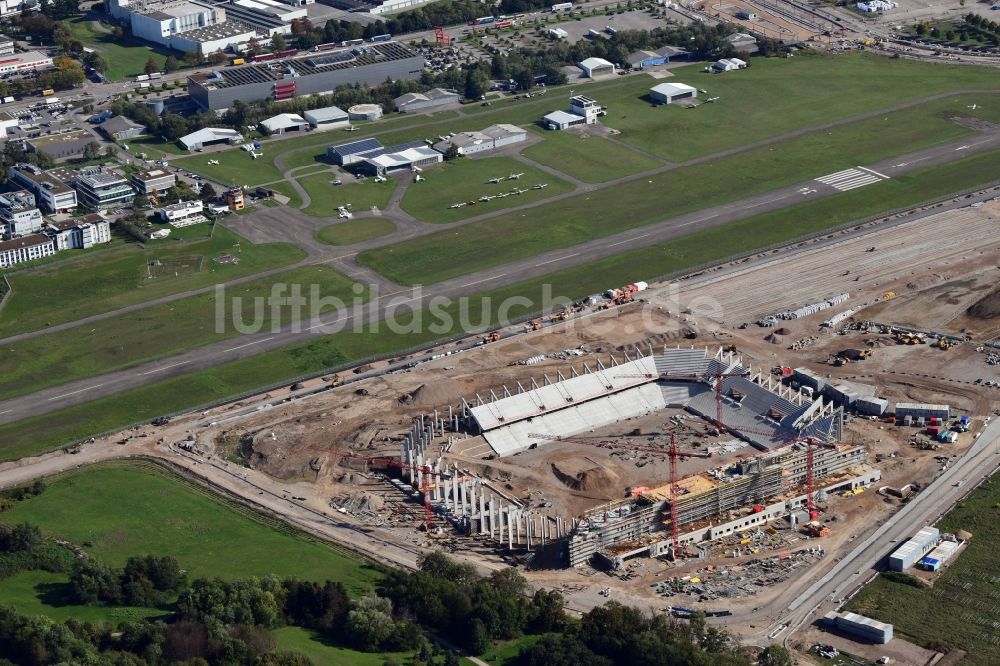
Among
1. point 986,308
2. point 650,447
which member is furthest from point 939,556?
point 986,308

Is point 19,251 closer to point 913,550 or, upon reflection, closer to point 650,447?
point 650,447

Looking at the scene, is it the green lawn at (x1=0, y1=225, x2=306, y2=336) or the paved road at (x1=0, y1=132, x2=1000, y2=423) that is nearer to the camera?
the paved road at (x1=0, y1=132, x2=1000, y2=423)

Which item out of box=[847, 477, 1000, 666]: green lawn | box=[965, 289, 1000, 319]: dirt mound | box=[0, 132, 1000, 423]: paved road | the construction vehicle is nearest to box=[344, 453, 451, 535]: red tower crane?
box=[0, 132, 1000, 423]: paved road

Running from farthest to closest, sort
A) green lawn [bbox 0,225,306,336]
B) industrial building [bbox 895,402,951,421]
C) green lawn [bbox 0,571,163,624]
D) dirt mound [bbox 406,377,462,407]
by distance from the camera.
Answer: green lawn [bbox 0,225,306,336] < dirt mound [bbox 406,377,462,407] < industrial building [bbox 895,402,951,421] < green lawn [bbox 0,571,163,624]

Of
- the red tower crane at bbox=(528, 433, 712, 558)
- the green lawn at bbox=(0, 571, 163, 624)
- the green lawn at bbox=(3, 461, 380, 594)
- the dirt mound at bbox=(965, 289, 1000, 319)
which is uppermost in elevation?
the dirt mound at bbox=(965, 289, 1000, 319)

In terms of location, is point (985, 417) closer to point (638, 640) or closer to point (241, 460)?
point (638, 640)

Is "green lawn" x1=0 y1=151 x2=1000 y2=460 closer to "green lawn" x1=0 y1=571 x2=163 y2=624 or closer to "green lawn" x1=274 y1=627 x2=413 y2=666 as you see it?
"green lawn" x1=0 y1=571 x2=163 y2=624
